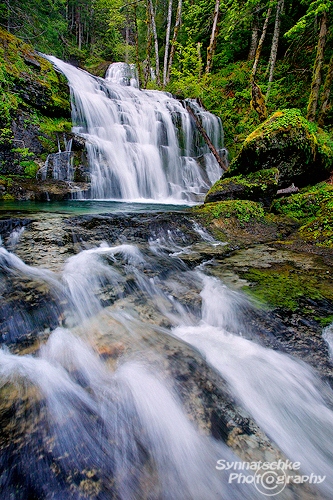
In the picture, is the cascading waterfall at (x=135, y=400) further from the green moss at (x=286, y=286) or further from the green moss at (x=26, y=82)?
the green moss at (x=26, y=82)

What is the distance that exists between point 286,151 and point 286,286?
176 inches

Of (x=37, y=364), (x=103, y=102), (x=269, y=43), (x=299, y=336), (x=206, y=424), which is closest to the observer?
(x=206, y=424)

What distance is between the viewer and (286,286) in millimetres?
3184

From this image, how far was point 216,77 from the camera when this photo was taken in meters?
16.3

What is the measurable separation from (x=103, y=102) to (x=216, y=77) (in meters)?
9.53

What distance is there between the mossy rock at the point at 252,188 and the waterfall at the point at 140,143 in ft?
8.73

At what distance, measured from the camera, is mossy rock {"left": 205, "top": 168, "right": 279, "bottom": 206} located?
6.29m

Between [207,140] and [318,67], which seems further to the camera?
[207,140]

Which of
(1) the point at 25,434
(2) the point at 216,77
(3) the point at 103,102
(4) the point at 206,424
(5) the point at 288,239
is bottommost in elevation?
(4) the point at 206,424

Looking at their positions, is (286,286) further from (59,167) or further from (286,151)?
(59,167)

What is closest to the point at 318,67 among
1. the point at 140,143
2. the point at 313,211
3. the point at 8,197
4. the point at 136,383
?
the point at 313,211

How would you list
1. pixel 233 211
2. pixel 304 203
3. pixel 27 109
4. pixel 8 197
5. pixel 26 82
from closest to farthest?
pixel 233 211 → pixel 304 203 → pixel 8 197 → pixel 27 109 → pixel 26 82

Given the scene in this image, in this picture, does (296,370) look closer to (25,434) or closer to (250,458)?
(250,458)

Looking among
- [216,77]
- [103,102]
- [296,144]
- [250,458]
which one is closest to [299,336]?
[250,458]
